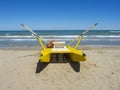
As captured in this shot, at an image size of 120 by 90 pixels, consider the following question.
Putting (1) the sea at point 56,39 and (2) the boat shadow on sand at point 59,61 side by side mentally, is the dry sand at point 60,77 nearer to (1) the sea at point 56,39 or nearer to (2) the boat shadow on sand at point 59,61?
(2) the boat shadow on sand at point 59,61

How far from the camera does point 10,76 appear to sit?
20.0 feet

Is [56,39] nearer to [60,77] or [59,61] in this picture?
[59,61]

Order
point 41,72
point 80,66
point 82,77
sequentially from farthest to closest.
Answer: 1. point 80,66
2. point 41,72
3. point 82,77

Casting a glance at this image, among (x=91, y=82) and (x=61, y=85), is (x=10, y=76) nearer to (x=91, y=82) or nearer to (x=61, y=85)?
(x=61, y=85)

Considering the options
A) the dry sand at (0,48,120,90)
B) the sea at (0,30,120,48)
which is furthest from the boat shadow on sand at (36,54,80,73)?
the sea at (0,30,120,48)

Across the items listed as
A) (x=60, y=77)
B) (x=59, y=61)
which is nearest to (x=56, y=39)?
(x=59, y=61)

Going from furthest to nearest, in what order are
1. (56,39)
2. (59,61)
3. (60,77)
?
(56,39) < (59,61) < (60,77)

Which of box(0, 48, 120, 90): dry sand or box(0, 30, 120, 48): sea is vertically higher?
box(0, 48, 120, 90): dry sand

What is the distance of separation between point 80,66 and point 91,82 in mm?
1258

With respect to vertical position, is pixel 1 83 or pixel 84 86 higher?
pixel 1 83

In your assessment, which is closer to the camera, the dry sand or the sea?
the dry sand

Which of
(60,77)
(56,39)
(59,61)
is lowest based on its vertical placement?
(56,39)

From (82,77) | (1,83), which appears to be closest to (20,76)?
(1,83)

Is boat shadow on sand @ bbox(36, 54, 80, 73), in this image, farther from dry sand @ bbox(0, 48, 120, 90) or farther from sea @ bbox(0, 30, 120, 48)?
sea @ bbox(0, 30, 120, 48)
